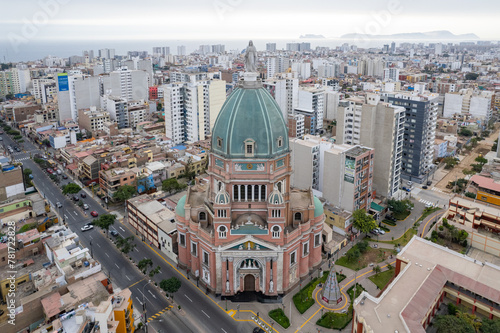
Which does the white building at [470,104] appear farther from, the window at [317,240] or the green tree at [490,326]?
the green tree at [490,326]

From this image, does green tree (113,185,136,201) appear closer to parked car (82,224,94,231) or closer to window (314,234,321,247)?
parked car (82,224,94,231)

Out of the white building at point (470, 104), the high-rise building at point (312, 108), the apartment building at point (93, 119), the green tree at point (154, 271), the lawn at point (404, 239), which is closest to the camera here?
the green tree at point (154, 271)

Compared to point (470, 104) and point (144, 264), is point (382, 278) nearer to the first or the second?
point (144, 264)

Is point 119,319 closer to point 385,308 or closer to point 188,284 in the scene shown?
point 188,284

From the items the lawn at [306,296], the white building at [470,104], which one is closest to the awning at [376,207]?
the lawn at [306,296]

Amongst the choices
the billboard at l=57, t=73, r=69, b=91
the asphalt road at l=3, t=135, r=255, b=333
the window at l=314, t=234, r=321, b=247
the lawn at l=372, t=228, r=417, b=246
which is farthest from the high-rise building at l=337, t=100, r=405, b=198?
the billboard at l=57, t=73, r=69, b=91

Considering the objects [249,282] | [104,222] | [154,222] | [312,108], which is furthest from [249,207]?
[312,108]
